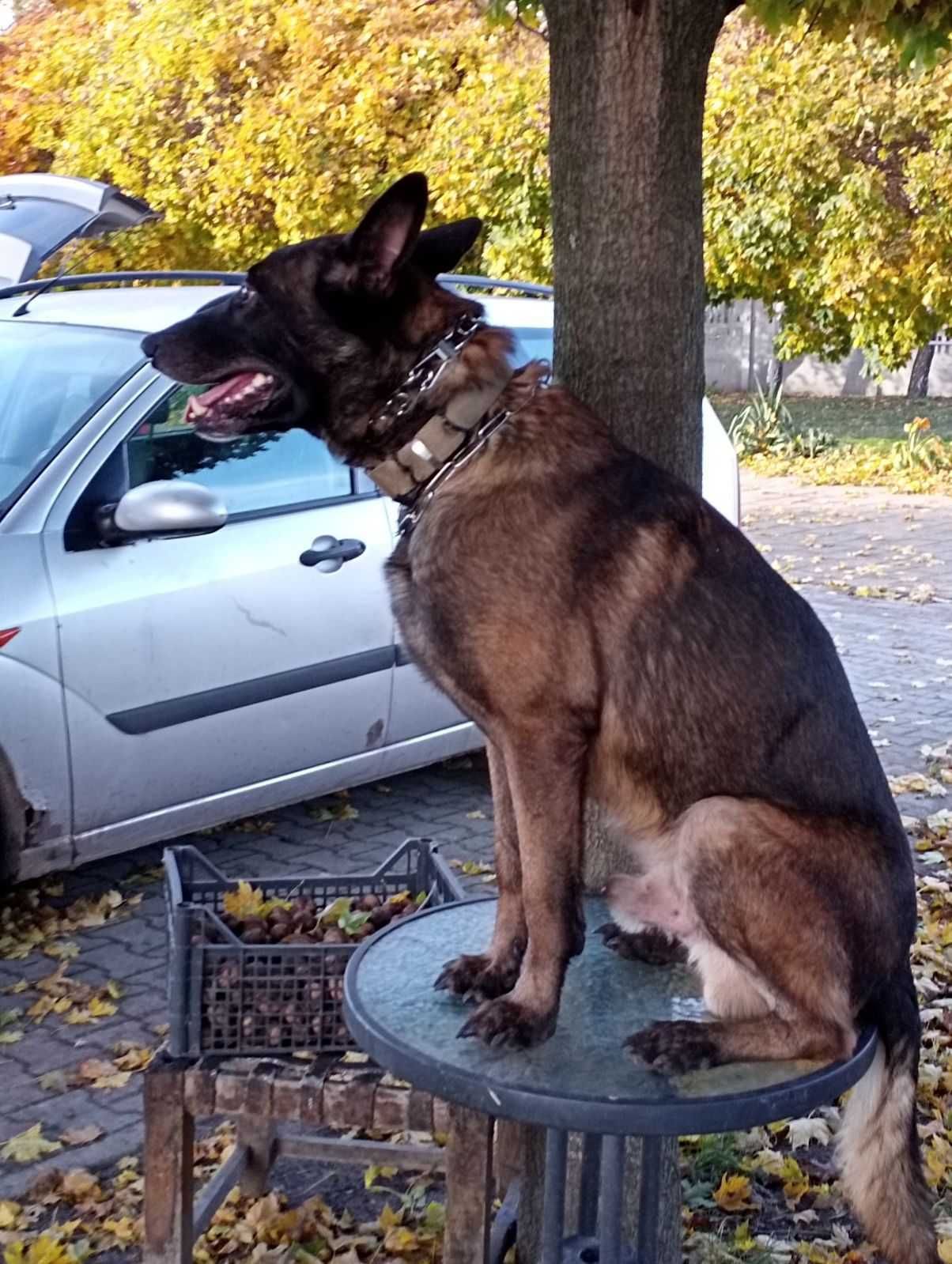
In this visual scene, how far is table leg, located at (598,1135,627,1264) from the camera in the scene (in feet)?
8.18

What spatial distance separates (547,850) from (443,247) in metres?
1.20

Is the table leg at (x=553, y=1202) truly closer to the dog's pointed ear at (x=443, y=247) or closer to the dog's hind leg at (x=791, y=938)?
the dog's hind leg at (x=791, y=938)

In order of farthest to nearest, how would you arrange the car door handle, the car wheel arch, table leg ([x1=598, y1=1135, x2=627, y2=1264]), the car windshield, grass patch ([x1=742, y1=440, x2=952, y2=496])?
grass patch ([x1=742, y1=440, x2=952, y2=496]) → the car door handle → the car windshield → the car wheel arch → table leg ([x1=598, y1=1135, x2=627, y2=1264])

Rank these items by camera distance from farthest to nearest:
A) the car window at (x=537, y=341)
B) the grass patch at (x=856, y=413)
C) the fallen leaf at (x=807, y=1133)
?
the grass patch at (x=856, y=413) → the car window at (x=537, y=341) → the fallen leaf at (x=807, y=1133)

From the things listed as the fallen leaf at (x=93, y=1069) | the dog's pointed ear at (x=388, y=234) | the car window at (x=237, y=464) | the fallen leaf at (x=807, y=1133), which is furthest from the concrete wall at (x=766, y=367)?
the dog's pointed ear at (x=388, y=234)

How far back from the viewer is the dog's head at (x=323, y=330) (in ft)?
8.96

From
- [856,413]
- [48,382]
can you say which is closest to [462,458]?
[48,382]

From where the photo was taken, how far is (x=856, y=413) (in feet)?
88.1

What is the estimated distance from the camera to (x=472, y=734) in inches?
242

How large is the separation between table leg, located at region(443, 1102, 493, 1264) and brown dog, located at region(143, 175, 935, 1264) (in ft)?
1.25

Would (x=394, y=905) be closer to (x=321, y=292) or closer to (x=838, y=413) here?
(x=321, y=292)

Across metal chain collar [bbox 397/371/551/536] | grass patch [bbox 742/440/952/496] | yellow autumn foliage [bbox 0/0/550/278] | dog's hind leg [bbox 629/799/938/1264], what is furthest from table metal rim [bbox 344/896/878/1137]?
grass patch [bbox 742/440/952/496]

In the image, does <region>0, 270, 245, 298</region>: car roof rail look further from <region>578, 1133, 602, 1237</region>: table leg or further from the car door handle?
<region>578, 1133, 602, 1237</region>: table leg

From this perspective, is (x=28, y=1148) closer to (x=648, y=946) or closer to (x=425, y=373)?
(x=648, y=946)
